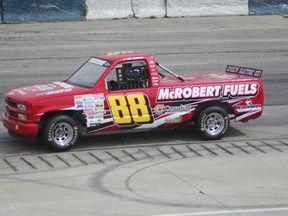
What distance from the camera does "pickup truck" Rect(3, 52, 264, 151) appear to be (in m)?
12.7

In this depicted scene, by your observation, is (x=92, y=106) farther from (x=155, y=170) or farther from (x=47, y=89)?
(x=155, y=170)

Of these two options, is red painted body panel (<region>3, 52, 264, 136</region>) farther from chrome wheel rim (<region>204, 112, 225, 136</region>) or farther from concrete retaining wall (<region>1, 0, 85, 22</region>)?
concrete retaining wall (<region>1, 0, 85, 22</region>)

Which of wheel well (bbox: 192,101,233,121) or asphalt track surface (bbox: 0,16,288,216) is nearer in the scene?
asphalt track surface (bbox: 0,16,288,216)

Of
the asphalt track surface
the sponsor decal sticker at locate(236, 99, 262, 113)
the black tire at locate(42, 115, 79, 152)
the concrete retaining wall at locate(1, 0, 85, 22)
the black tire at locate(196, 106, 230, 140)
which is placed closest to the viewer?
the asphalt track surface

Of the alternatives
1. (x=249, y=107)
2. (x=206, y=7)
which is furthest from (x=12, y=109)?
(x=206, y=7)

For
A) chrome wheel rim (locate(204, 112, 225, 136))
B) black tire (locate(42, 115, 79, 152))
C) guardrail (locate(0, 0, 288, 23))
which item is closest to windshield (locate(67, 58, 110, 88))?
black tire (locate(42, 115, 79, 152))

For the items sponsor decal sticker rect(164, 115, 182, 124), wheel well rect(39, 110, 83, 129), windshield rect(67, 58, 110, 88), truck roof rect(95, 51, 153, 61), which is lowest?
sponsor decal sticker rect(164, 115, 182, 124)

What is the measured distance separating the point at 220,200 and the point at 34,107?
400 centimetres

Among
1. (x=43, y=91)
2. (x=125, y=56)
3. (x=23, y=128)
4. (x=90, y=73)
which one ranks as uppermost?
(x=125, y=56)

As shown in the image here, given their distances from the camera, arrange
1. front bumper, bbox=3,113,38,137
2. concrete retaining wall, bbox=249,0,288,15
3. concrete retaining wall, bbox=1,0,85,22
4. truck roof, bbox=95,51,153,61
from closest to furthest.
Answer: front bumper, bbox=3,113,38,137
truck roof, bbox=95,51,153,61
concrete retaining wall, bbox=1,0,85,22
concrete retaining wall, bbox=249,0,288,15

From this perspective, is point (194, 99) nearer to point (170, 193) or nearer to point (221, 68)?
point (170, 193)

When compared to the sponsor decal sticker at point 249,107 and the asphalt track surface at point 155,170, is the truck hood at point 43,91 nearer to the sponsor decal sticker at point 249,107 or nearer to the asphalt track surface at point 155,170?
the asphalt track surface at point 155,170

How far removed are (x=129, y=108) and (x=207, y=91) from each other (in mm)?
1500

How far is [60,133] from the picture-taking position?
12.8 meters
